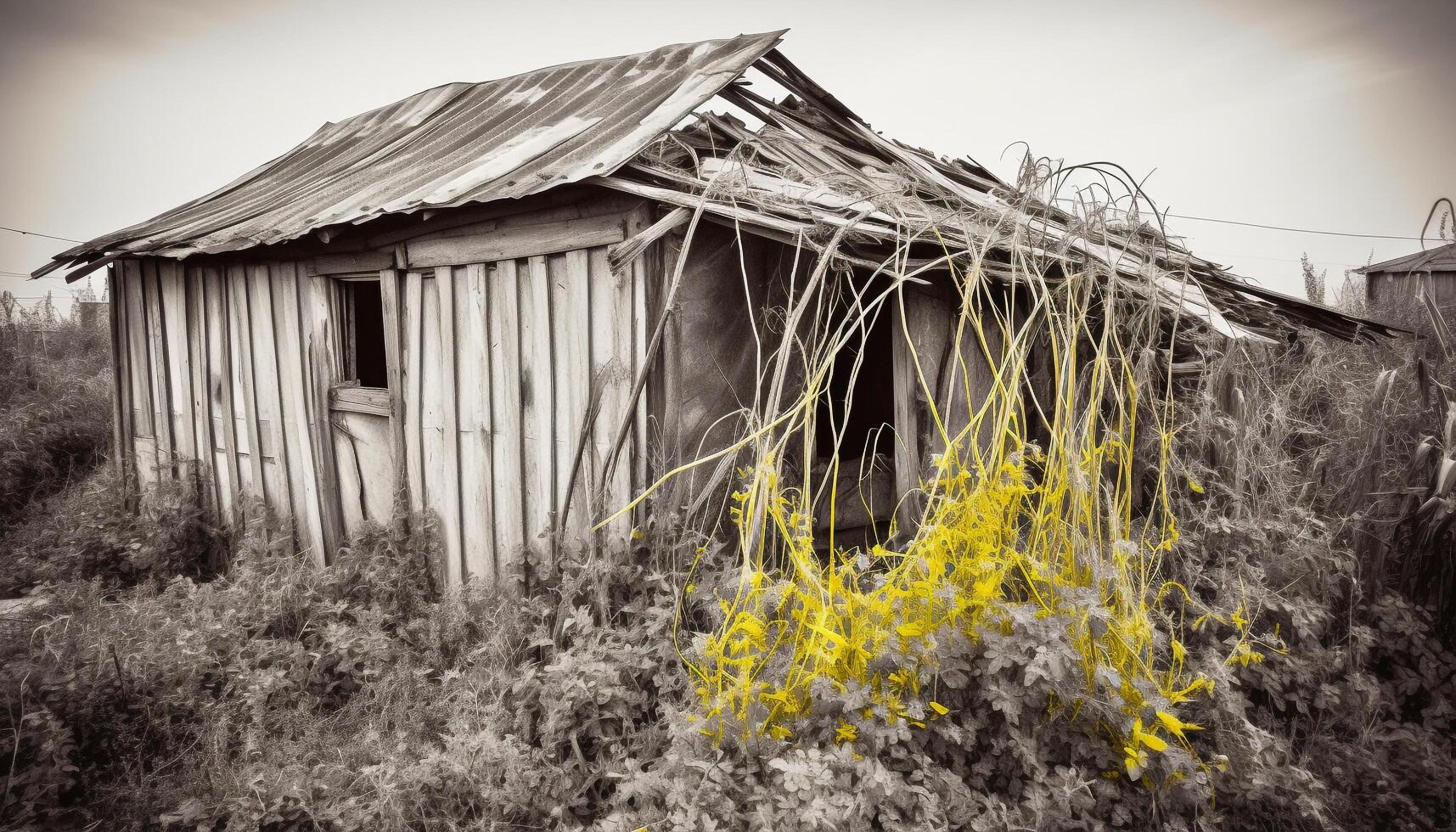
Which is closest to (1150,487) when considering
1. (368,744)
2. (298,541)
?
(368,744)

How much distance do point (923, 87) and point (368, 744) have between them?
101ft

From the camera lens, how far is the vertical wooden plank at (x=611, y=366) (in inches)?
153

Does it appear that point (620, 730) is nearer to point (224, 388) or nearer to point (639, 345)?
point (639, 345)

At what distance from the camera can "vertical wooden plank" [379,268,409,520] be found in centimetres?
502

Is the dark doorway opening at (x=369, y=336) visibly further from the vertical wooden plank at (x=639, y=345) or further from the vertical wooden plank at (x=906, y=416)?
the vertical wooden plank at (x=906, y=416)

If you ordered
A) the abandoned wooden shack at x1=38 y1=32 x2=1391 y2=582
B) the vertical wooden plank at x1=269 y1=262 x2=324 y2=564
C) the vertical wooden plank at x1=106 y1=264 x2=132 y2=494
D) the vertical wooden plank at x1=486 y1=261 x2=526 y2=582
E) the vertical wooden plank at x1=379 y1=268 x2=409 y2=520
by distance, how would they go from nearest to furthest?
1. the abandoned wooden shack at x1=38 y1=32 x2=1391 y2=582
2. the vertical wooden plank at x1=486 y1=261 x2=526 y2=582
3. the vertical wooden plank at x1=379 y1=268 x2=409 y2=520
4. the vertical wooden plank at x1=269 y1=262 x2=324 y2=564
5. the vertical wooden plank at x1=106 y1=264 x2=132 y2=494

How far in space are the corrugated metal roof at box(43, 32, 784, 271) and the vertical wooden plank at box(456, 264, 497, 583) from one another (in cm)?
69

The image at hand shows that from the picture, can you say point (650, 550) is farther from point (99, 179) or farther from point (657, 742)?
point (99, 179)

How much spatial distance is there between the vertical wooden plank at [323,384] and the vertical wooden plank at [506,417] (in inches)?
71.1

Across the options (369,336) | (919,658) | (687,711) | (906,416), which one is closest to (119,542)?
(369,336)

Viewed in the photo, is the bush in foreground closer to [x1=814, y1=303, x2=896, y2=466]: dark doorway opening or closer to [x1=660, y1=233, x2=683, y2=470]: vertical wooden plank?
[x1=660, y1=233, x2=683, y2=470]: vertical wooden plank

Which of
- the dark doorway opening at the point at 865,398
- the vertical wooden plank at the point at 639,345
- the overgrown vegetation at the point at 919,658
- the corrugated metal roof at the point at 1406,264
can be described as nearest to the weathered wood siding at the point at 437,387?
the vertical wooden plank at the point at 639,345

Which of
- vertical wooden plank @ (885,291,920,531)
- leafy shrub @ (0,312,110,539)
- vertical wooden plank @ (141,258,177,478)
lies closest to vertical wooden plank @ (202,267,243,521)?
vertical wooden plank @ (141,258,177,478)

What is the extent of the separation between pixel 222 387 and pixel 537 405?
3.90 metres
